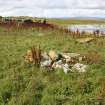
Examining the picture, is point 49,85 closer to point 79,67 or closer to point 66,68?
point 66,68

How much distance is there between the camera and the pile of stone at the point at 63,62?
39.3 feet

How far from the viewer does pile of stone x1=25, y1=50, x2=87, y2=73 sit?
12.0m

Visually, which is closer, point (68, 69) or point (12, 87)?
point (12, 87)

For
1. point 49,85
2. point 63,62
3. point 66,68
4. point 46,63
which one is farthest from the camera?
point 63,62

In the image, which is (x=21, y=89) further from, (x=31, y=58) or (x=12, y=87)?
(x=31, y=58)

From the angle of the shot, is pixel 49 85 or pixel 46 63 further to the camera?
pixel 46 63

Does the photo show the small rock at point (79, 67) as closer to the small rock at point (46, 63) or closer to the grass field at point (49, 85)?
the grass field at point (49, 85)

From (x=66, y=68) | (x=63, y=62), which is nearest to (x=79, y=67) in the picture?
(x=66, y=68)

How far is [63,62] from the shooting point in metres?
12.7

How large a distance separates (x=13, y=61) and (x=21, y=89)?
2755mm

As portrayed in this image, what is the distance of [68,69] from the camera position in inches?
466

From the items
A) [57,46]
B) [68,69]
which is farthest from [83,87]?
[57,46]

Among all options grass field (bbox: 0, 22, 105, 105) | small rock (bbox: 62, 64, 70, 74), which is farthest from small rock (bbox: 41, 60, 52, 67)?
small rock (bbox: 62, 64, 70, 74)

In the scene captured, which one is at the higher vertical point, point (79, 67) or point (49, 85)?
point (79, 67)
